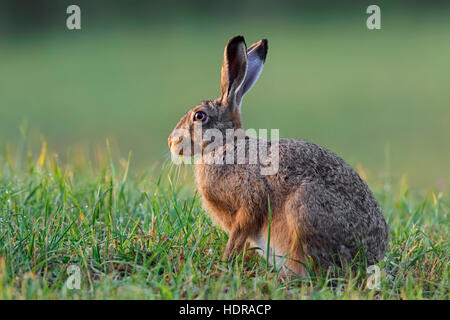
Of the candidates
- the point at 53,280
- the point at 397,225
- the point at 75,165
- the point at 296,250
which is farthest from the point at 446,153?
the point at 53,280

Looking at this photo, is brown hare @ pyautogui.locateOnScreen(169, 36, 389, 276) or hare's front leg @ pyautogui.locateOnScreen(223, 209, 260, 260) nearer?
brown hare @ pyautogui.locateOnScreen(169, 36, 389, 276)

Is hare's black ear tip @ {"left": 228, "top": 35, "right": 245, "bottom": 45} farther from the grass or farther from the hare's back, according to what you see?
the grass

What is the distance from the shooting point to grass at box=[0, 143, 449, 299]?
4469 mm

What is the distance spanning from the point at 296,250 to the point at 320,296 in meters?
0.64

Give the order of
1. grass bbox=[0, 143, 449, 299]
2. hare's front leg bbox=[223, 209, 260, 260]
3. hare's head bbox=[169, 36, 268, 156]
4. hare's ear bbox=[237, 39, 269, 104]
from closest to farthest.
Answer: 1. grass bbox=[0, 143, 449, 299]
2. hare's front leg bbox=[223, 209, 260, 260]
3. hare's head bbox=[169, 36, 268, 156]
4. hare's ear bbox=[237, 39, 269, 104]

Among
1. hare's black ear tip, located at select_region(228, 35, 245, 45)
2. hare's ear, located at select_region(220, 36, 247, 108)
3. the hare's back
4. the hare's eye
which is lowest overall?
the hare's back

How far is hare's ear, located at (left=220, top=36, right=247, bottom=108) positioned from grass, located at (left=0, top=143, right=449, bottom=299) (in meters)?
0.86

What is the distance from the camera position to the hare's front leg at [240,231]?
5.20 meters

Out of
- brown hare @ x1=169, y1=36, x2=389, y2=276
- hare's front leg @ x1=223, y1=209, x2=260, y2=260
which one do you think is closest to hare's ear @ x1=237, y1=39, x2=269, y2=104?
brown hare @ x1=169, y1=36, x2=389, y2=276

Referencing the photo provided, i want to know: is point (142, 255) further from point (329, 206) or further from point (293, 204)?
point (329, 206)

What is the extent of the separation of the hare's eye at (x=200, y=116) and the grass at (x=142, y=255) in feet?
1.97

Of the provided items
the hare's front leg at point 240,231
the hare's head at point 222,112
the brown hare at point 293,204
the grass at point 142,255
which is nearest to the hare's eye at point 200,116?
the hare's head at point 222,112

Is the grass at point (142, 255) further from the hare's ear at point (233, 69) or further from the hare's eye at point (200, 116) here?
the hare's ear at point (233, 69)
